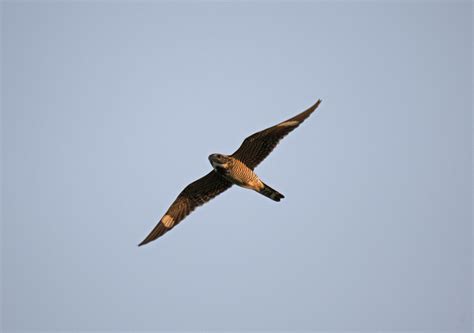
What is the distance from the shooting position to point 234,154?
12.7 meters

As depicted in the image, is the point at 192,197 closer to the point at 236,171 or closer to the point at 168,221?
the point at 168,221

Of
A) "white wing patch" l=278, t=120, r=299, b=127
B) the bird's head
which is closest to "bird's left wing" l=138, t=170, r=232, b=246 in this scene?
the bird's head

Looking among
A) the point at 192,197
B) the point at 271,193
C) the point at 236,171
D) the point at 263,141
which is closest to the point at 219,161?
the point at 236,171

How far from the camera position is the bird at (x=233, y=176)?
12383 millimetres

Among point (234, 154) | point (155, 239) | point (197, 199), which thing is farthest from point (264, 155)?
point (155, 239)

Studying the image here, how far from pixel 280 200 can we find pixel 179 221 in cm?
222

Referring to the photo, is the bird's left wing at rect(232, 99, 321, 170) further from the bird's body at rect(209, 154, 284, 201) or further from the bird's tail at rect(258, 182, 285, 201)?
the bird's tail at rect(258, 182, 285, 201)

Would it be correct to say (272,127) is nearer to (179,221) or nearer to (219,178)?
(219,178)

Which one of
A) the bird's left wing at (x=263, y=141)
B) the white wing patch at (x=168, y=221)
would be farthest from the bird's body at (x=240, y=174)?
the white wing patch at (x=168, y=221)

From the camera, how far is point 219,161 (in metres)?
12.4

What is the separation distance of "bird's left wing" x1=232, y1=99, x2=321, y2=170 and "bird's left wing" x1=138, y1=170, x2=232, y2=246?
749mm

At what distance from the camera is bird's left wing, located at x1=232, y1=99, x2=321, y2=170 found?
12.2 metres

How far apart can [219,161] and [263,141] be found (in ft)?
3.23

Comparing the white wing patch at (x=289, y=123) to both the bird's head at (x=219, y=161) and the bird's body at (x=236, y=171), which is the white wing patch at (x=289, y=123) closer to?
the bird's body at (x=236, y=171)
